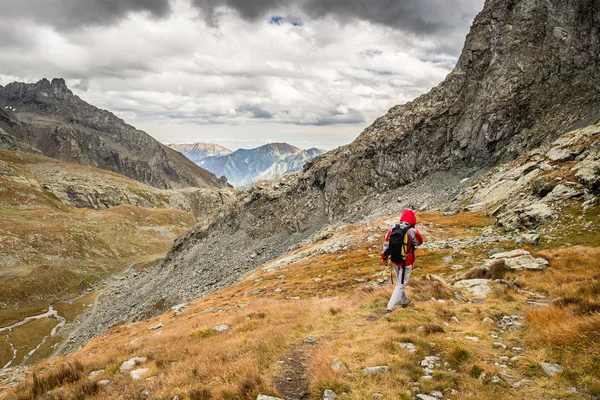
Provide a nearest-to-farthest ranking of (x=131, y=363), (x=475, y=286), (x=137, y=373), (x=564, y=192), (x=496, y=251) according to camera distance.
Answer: (x=137, y=373)
(x=131, y=363)
(x=475, y=286)
(x=496, y=251)
(x=564, y=192)

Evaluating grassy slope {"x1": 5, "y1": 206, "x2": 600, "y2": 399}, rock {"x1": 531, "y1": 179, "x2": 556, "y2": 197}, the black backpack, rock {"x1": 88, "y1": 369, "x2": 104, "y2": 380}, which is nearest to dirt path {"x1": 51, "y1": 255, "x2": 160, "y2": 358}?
rock {"x1": 88, "y1": 369, "x2": 104, "y2": 380}

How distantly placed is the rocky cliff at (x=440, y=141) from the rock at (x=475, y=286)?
4521 cm

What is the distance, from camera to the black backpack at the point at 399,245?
14648 millimetres

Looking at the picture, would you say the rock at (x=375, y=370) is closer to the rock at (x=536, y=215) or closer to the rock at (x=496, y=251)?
the rock at (x=496, y=251)

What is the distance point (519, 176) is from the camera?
5000 cm

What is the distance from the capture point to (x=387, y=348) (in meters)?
11.2

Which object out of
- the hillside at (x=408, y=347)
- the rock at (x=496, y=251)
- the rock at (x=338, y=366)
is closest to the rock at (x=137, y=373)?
the hillside at (x=408, y=347)

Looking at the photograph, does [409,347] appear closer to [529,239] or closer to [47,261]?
[529,239]

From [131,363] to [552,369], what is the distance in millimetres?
14637

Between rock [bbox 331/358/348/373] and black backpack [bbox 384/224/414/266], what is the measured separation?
5903mm

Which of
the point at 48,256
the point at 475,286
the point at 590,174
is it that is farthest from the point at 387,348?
the point at 48,256

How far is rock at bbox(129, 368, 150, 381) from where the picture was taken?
11815 millimetres

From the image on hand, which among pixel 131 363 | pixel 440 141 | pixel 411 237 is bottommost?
pixel 131 363

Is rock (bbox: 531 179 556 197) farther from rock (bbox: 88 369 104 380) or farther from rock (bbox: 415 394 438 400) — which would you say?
rock (bbox: 88 369 104 380)
